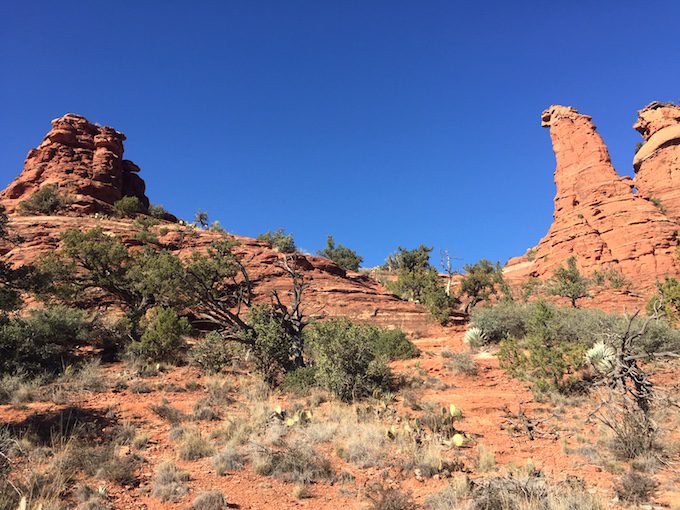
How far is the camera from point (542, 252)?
177ft

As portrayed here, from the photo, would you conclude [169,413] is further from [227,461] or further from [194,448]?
[227,461]

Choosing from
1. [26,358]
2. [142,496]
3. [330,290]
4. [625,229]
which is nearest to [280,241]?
[330,290]

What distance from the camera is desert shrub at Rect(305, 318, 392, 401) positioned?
414 inches

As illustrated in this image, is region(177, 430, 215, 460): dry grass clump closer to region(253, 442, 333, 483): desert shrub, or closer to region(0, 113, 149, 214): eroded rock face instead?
region(253, 442, 333, 483): desert shrub

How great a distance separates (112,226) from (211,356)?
1972cm

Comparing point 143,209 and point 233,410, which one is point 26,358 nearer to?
point 233,410

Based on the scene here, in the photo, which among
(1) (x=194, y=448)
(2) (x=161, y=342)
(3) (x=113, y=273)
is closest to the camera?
(1) (x=194, y=448)

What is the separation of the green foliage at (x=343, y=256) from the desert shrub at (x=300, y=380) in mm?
36498

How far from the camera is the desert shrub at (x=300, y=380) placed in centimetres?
1102

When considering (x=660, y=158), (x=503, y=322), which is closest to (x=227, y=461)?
(x=503, y=322)

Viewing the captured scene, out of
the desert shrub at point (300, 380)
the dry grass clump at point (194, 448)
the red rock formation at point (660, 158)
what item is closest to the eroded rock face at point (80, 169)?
the desert shrub at point (300, 380)

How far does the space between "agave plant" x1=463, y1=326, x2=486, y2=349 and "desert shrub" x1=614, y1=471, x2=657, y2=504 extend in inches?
454

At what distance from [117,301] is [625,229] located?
174 ft

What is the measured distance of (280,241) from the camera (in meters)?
37.3
